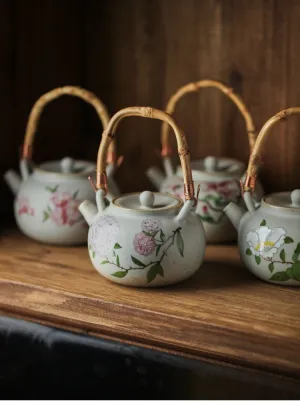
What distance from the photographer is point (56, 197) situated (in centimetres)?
134

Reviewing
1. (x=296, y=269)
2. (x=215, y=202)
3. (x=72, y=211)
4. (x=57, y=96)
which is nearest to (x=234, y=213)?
(x=215, y=202)

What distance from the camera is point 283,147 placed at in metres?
1.49

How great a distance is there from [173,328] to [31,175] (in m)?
0.49

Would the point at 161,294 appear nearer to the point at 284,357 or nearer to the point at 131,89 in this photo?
the point at 284,357

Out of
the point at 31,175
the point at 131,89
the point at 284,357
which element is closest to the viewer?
the point at 284,357

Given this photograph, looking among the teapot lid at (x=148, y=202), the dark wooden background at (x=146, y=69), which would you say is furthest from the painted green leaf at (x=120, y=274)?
the dark wooden background at (x=146, y=69)

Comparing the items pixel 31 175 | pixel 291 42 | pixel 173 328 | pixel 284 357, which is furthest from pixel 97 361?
pixel 291 42

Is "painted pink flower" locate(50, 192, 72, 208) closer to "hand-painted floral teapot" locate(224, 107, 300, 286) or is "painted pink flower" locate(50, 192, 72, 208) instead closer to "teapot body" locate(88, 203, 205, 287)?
"teapot body" locate(88, 203, 205, 287)

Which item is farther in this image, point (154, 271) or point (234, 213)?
point (234, 213)

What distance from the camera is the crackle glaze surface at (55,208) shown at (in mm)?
1338

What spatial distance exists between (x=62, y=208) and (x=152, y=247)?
27cm

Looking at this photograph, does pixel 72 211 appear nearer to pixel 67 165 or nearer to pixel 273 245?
pixel 67 165

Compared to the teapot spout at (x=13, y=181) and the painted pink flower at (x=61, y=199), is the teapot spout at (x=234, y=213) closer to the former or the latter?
the painted pink flower at (x=61, y=199)

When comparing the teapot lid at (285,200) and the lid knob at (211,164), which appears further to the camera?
the lid knob at (211,164)
